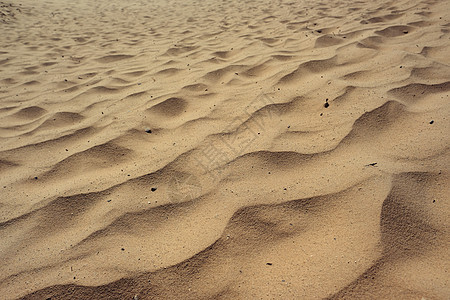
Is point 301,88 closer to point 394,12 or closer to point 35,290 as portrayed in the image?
point 35,290

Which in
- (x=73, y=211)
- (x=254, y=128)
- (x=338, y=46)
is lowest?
(x=73, y=211)

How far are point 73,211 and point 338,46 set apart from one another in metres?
2.65

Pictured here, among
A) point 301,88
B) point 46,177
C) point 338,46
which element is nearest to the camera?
point 46,177

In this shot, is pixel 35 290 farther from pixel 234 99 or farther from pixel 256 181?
pixel 234 99

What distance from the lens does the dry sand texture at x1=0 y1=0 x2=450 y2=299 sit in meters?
0.97

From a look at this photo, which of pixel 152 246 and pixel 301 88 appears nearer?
pixel 152 246

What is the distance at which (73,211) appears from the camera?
4.16 feet

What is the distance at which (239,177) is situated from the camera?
1.33 metres

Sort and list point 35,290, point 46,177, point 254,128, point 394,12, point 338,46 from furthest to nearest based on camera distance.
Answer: point 394,12, point 338,46, point 254,128, point 46,177, point 35,290

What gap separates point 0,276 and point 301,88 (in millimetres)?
1953

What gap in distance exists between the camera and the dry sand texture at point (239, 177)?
97cm

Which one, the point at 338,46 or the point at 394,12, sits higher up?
the point at 394,12

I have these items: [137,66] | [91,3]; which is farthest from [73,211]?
[91,3]

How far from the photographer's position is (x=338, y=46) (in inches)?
104
